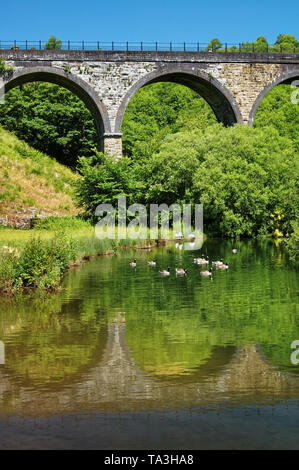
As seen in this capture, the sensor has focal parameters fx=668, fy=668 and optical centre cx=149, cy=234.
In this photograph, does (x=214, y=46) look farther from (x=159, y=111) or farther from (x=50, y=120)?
(x=50, y=120)

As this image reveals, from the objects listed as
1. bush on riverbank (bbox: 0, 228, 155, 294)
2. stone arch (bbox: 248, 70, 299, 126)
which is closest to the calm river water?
bush on riverbank (bbox: 0, 228, 155, 294)

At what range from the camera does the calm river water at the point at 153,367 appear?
22.2 feet

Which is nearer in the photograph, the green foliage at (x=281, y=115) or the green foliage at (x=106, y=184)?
the green foliage at (x=106, y=184)

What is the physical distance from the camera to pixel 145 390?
8094mm

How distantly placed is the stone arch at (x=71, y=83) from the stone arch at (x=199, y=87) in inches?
31.5

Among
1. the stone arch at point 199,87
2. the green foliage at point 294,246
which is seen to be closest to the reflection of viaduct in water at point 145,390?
the green foliage at point 294,246

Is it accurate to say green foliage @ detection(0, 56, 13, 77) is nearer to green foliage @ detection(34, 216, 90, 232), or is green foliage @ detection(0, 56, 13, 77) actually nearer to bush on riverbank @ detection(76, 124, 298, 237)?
bush on riverbank @ detection(76, 124, 298, 237)

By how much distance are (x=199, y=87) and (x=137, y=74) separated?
4.11m

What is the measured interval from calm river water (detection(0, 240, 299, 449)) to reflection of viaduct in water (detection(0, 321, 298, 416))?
0.01 metres

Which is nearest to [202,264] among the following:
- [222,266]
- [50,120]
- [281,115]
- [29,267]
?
[222,266]

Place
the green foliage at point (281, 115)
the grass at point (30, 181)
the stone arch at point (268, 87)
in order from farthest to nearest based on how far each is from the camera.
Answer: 1. the green foliage at point (281, 115)
2. the grass at point (30, 181)
3. the stone arch at point (268, 87)

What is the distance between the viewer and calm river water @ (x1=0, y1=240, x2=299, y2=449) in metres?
6.77

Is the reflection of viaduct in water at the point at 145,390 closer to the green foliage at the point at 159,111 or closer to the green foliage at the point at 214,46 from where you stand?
the green foliage at the point at 214,46
